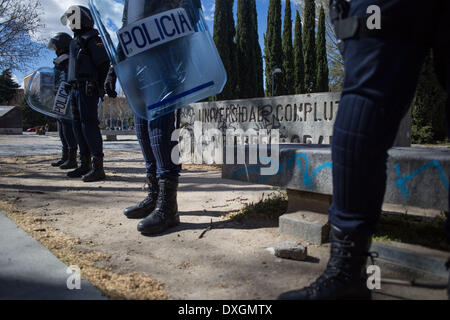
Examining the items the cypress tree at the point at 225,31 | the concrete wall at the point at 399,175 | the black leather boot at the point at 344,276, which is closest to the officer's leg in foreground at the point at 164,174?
the concrete wall at the point at 399,175

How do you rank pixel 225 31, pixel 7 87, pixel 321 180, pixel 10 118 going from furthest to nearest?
1. pixel 7 87
2. pixel 10 118
3. pixel 225 31
4. pixel 321 180

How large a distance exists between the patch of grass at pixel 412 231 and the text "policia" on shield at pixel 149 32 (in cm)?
159

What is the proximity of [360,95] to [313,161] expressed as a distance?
690mm

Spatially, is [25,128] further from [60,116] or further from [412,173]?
[412,173]

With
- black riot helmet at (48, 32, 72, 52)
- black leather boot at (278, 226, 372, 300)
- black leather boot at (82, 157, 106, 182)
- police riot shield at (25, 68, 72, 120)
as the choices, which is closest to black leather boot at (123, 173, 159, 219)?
black leather boot at (278, 226, 372, 300)

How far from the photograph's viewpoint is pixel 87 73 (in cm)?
344

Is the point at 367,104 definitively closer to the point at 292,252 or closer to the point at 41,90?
the point at 292,252

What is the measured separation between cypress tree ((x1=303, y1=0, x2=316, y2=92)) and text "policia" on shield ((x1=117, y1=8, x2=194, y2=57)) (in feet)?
65.3

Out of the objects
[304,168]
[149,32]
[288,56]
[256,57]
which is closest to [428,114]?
[304,168]

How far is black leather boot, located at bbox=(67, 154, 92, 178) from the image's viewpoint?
12.6 ft

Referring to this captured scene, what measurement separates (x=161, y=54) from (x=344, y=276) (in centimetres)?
154
